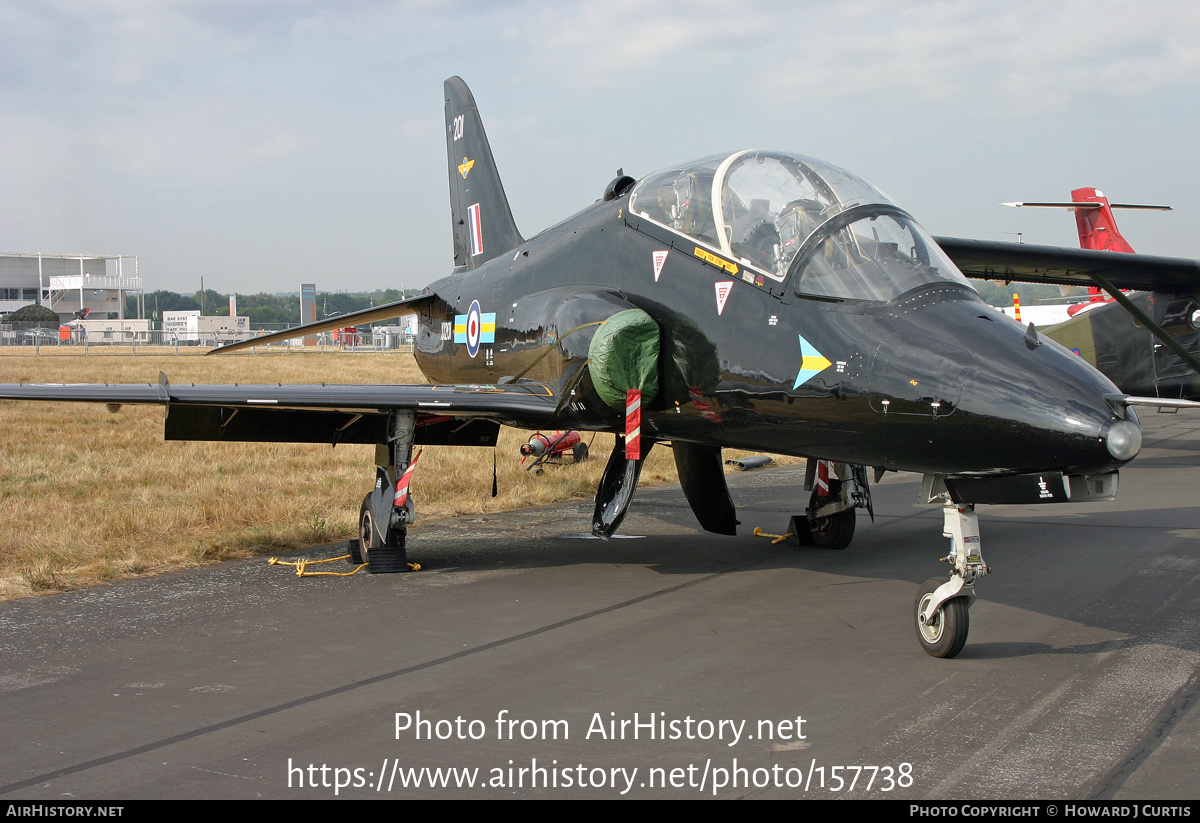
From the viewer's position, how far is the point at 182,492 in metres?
12.1

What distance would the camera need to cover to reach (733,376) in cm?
664

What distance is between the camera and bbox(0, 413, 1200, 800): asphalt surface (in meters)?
3.98

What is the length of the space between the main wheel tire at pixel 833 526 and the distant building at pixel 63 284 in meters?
140

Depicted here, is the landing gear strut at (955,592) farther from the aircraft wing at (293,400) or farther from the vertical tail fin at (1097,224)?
the vertical tail fin at (1097,224)

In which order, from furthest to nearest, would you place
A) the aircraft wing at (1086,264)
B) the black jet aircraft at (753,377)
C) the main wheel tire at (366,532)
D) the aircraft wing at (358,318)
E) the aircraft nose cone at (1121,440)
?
the aircraft wing at (1086,264)
the aircraft wing at (358,318)
the main wheel tire at (366,532)
the black jet aircraft at (753,377)
the aircraft nose cone at (1121,440)

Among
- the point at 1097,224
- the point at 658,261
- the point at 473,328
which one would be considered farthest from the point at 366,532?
the point at 1097,224

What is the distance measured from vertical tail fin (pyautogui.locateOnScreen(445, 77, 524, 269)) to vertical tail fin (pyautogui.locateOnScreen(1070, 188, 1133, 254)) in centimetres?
1830

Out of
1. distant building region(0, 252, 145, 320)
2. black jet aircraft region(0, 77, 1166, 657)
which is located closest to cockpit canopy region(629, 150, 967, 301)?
black jet aircraft region(0, 77, 1166, 657)

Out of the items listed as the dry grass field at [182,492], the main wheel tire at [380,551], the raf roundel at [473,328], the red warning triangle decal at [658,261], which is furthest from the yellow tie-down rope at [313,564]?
the red warning triangle decal at [658,261]

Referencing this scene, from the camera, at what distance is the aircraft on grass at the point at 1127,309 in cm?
1627

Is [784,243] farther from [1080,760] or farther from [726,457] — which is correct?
[726,457]

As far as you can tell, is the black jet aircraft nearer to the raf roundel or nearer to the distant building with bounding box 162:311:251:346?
the raf roundel

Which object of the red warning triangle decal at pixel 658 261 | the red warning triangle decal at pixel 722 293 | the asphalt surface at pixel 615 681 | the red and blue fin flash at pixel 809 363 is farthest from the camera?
the red warning triangle decal at pixel 658 261
